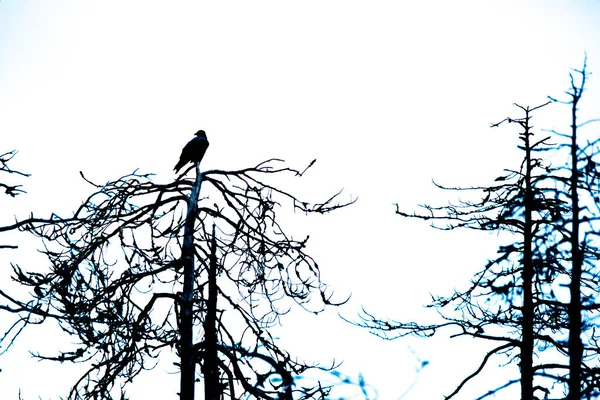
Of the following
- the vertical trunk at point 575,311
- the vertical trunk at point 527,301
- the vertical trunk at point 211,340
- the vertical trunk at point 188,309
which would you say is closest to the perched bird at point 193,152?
the vertical trunk at point 188,309

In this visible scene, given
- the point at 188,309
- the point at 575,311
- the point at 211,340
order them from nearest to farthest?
the point at 575,311 < the point at 211,340 < the point at 188,309

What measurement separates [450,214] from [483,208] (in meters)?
0.51

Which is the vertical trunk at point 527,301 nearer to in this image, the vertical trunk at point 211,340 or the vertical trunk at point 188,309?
the vertical trunk at point 211,340

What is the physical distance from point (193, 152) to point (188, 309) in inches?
120

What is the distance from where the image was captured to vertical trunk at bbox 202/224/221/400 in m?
7.93

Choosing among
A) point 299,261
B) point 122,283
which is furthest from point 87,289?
point 299,261

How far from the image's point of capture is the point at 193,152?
10.5m

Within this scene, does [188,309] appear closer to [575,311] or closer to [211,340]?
[211,340]

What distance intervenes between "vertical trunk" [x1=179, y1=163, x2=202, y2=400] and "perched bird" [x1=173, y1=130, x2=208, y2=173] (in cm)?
159

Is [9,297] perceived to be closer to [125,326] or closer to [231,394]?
[125,326]

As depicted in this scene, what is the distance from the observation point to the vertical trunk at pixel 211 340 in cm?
793

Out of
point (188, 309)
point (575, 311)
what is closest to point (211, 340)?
point (188, 309)

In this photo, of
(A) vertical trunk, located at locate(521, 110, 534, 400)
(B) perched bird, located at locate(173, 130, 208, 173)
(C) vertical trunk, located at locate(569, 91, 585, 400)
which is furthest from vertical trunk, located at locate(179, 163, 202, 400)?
(C) vertical trunk, located at locate(569, 91, 585, 400)

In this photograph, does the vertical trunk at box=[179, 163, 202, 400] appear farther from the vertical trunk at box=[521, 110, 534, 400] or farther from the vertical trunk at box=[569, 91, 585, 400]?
the vertical trunk at box=[569, 91, 585, 400]
